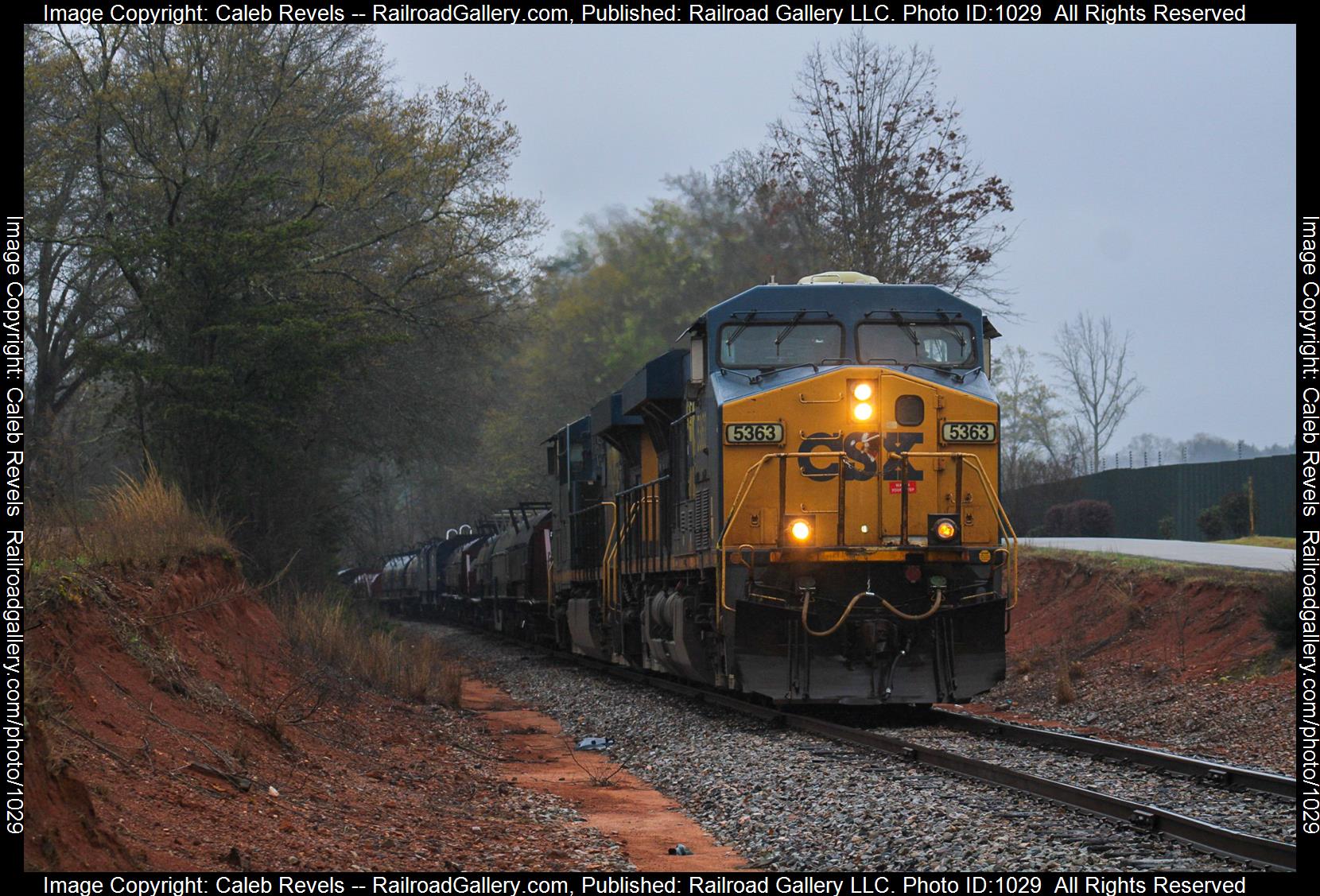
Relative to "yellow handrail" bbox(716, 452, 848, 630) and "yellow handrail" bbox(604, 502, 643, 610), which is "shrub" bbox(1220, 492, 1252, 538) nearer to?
"yellow handrail" bbox(604, 502, 643, 610)

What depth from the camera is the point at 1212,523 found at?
104 feet

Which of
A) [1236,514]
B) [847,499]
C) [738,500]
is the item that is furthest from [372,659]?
[1236,514]

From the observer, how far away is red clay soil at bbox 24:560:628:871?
588 cm

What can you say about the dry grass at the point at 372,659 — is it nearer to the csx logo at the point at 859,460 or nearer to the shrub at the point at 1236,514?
the csx logo at the point at 859,460

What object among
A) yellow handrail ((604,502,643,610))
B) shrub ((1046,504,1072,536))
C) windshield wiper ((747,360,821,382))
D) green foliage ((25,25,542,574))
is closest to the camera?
windshield wiper ((747,360,821,382))

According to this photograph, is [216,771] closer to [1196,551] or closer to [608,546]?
[608,546]

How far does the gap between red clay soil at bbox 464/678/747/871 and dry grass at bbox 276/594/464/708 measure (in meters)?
0.86

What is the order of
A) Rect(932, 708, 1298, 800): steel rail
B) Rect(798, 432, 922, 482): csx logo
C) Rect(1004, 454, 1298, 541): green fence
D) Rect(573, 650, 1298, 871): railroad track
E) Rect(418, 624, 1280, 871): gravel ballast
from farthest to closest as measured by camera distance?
Rect(1004, 454, 1298, 541): green fence
Rect(798, 432, 922, 482): csx logo
Rect(932, 708, 1298, 800): steel rail
Rect(418, 624, 1280, 871): gravel ballast
Rect(573, 650, 1298, 871): railroad track

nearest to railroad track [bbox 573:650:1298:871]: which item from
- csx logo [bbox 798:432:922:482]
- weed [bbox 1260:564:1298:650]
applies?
csx logo [bbox 798:432:922:482]

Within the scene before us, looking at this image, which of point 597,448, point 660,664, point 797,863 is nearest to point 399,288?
point 597,448

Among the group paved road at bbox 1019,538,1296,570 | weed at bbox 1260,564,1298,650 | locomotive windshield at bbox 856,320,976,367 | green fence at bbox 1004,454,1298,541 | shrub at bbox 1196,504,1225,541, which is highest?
locomotive windshield at bbox 856,320,976,367

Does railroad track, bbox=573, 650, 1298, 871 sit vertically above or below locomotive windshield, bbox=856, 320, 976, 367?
below
